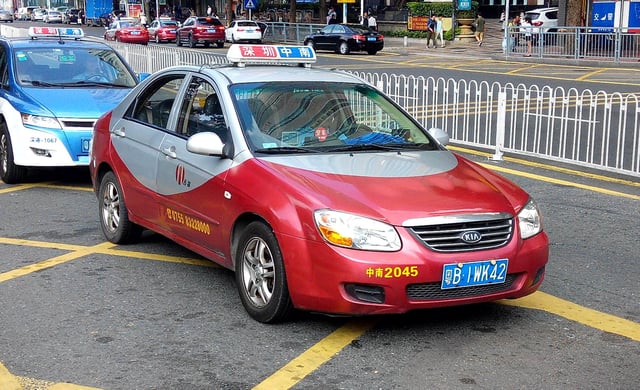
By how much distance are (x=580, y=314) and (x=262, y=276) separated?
2067mm

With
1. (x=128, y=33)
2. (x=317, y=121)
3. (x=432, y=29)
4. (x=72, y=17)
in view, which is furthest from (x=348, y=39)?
(x=72, y=17)

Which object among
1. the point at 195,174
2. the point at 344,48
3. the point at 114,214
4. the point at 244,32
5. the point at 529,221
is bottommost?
the point at 114,214

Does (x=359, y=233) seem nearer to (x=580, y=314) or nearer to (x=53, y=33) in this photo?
(x=580, y=314)

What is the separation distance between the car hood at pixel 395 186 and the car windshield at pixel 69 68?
5966 mm

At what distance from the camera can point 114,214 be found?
7633 mm

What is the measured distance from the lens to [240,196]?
567cm

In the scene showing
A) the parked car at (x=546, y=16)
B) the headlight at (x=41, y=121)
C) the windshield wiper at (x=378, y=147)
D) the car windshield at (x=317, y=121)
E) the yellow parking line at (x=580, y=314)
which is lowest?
the yellow parking line at (x=580, y=314)

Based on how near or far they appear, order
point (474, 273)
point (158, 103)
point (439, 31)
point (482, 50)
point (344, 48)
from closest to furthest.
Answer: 1. point (474, 273)
2. point (158, 103)
3. point (344, 48)
4. point (482, 50)
5. point (439, 31)

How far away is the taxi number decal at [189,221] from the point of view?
20.3 feet

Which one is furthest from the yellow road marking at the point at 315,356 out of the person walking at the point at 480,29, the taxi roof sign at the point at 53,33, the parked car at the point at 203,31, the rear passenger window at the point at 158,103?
the parked car at the point at 203,31

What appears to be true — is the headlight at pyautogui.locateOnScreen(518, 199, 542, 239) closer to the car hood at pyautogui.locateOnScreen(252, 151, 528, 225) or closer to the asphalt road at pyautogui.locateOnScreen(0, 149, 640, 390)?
the car hood at pyautogui.locateOnScreen(252, 151, 528, 225)

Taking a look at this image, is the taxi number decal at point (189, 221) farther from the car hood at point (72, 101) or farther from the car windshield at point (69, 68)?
the car windshield at point (69, 68)

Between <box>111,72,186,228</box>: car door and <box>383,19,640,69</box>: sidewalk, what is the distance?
26075 mm

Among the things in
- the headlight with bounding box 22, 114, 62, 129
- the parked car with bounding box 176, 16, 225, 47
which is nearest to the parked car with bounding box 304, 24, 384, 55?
the parked car with bounding box 176, 16, 225, 47
